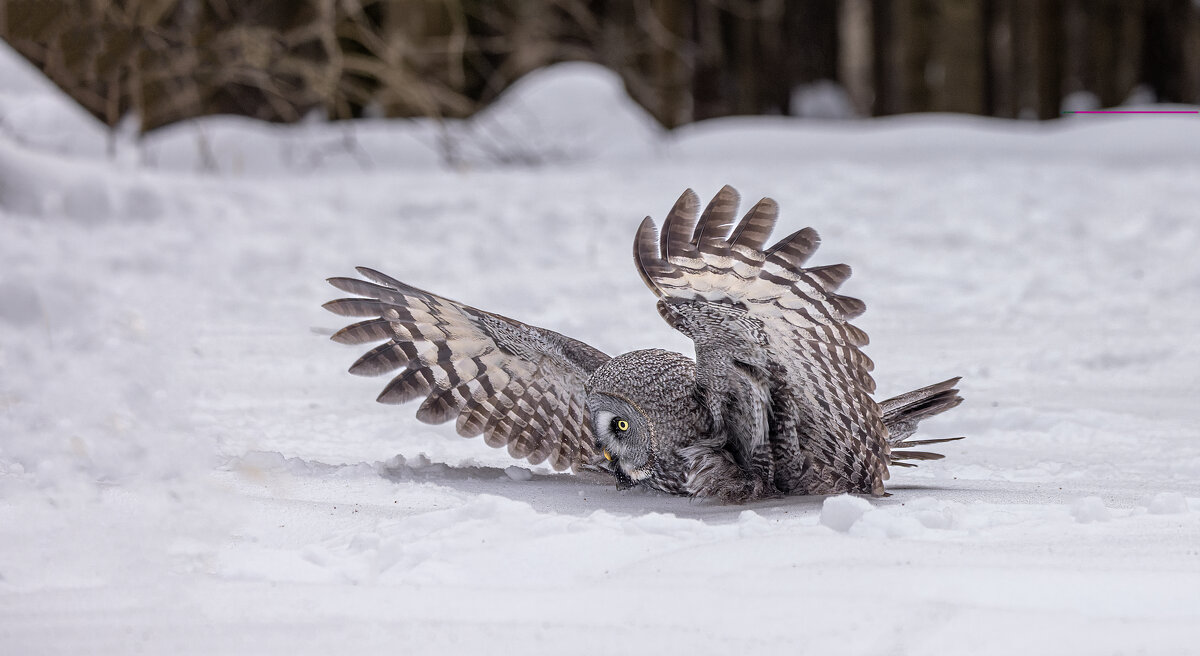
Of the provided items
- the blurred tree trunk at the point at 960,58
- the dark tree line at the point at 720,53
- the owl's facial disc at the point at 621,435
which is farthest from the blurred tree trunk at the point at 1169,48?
the owl's facial disc at the point at 621,435

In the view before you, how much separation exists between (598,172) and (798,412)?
15.2 ft

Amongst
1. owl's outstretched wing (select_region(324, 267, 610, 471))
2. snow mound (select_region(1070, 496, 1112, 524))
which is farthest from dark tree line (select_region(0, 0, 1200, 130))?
snow mound (select_region(1070, 496, 1112, 524))

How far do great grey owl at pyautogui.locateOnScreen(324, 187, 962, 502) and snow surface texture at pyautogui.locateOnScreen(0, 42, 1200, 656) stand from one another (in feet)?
0.27

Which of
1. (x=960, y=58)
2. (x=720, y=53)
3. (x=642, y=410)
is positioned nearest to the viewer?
(x=642, y=410)

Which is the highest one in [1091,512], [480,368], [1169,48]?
[1169,48]

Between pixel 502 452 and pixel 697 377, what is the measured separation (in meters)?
0.68

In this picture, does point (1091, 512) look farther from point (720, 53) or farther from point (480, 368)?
point (720, 53)

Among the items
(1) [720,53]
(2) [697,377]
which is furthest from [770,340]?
(1) [720,53]

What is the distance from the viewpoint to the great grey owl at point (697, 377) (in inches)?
63.0

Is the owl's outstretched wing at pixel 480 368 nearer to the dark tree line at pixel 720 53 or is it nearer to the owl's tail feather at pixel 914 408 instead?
the owl's tail feather at pixel 914 408

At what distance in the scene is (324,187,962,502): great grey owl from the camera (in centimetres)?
160

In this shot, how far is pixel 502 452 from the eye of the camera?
2.40 meters

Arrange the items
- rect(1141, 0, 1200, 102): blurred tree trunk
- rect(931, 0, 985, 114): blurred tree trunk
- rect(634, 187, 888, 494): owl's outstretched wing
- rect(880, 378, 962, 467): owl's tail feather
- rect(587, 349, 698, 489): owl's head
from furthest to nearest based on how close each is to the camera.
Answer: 1. rect(1141, 0, 1200, 102): blurred tree trunk
2. rect(931, 0, 985, 114): blurred tree trunk
3. rect(880, 378, 962, 467): owl's tail feather
4. rect(587, 349, 698, 489): owl's head
5. rect(634, 187, 888, 494): owl's outstretched wing

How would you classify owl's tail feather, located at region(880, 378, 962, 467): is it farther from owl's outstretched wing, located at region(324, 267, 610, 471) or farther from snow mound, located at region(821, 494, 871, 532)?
owl's outstretched wing, located at region(324, 267, 610, 471)
